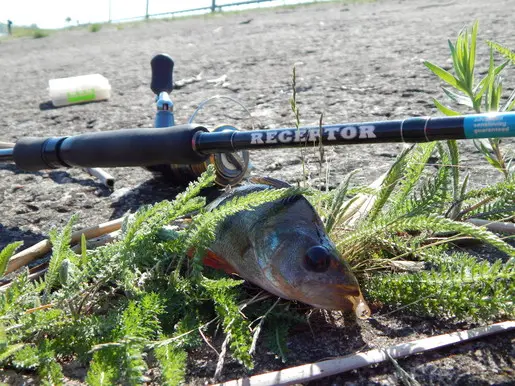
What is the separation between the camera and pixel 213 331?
1.32m

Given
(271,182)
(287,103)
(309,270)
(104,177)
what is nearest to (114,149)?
(104,177)

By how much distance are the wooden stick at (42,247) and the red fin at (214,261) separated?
0.58 metres

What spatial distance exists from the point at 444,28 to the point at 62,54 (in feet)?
14.1

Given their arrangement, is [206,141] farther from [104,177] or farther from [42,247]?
[104,177]

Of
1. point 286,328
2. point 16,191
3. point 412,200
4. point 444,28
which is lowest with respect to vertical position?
point 16,191

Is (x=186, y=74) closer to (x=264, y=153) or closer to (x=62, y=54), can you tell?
(x=264, y=153)

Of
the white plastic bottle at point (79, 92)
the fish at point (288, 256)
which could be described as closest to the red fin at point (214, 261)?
the fish at point (288, 256)

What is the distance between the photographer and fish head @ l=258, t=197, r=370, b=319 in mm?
1195

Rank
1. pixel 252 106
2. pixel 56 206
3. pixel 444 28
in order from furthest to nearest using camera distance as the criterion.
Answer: pixel 444 28 → pixel 252 106 → pixel 56 206

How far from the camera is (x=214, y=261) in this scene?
1418mm

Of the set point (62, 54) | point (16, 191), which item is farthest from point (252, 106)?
point (62, 54)

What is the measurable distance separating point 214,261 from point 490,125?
0.67m

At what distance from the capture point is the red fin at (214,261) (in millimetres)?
1402

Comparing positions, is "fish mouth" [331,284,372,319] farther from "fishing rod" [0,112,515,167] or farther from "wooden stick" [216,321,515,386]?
"fishing rod" [0,112,515,167]
